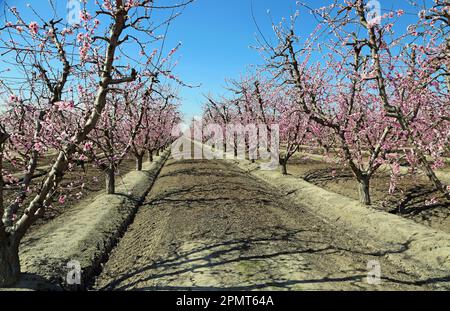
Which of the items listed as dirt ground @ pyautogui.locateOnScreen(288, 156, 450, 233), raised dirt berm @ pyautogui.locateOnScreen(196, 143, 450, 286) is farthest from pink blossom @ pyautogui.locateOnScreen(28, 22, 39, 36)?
dirt ground @ pyautogui.locateOnScreen(288, 156, 450, 233)

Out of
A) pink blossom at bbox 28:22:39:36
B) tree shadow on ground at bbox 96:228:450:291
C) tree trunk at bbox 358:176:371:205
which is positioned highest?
pink blossom at bbox 28:22:39:36

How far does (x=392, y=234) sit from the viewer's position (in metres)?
8.98

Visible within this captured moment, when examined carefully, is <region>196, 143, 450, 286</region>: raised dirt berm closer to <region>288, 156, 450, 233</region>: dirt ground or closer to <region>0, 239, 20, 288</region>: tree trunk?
<region>288, 156, 450, 233</region>: dirt ground

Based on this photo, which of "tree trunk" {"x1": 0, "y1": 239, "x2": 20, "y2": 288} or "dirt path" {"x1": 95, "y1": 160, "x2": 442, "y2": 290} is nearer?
"tree trunk" {"x1": 0, "y1": 239, "x2": 20, "y2": 288}

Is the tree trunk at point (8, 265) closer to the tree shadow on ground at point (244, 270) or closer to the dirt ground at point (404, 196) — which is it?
the tree shadow on ground at point (244, 270)

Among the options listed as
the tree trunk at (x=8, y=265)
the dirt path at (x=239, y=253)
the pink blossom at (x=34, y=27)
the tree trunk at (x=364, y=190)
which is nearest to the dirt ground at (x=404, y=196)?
the tree trunk at (x=364, y=190)

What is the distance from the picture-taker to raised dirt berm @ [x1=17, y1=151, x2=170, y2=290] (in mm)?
6723

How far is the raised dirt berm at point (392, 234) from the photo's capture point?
23.5 ft

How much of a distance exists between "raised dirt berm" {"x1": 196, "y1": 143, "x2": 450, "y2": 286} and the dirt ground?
3.08 ft

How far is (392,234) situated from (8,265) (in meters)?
9.15

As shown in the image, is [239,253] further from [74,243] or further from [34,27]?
[34,27]

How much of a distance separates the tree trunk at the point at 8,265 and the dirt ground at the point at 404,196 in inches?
364

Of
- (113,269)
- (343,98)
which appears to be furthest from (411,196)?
(113,269)

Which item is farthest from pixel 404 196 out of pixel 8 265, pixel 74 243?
pixel 8 265
